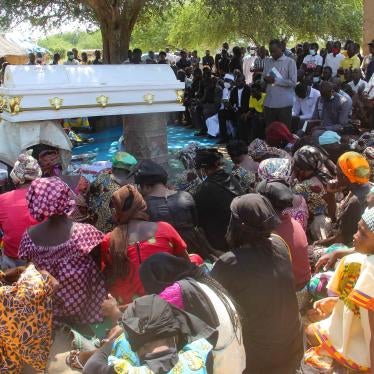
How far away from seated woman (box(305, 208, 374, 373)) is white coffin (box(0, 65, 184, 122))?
357 cm

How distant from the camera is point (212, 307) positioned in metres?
1.87

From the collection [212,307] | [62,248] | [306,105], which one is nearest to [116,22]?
[306,105]

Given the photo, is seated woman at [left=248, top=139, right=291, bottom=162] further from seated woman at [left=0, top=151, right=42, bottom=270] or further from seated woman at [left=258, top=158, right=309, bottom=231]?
seated woman at [left=0, top=151, right=42, bottom=270]

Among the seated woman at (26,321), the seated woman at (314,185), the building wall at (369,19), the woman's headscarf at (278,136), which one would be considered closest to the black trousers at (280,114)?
the woman's headscarf at (278,136)

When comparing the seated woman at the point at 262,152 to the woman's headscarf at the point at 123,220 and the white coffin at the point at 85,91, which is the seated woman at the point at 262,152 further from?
the woman's headscarf at the point at 123,220

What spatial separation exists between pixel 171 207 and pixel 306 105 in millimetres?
4834

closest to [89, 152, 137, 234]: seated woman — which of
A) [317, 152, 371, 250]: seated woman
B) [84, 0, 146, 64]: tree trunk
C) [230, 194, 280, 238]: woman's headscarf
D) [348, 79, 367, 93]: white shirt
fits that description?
[317, 152, 371, 250]: seated woman

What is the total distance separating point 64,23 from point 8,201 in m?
6.58

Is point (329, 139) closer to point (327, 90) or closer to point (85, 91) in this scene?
point (327, 90)

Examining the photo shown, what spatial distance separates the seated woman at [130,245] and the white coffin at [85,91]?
2.46 meters

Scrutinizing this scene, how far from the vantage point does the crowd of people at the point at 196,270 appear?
1.85m

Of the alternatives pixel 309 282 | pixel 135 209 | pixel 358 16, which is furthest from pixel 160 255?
pixel 358 16

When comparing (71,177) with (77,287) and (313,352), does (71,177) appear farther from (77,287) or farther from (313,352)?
(313,352)

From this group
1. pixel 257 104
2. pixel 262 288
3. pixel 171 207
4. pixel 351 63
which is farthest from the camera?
pixel 351 63
